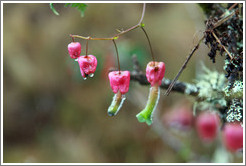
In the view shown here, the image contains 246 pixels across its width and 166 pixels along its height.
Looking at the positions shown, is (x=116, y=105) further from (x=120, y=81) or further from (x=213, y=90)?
(x=213, y=90)

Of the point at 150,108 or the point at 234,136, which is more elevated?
the point at 150,108

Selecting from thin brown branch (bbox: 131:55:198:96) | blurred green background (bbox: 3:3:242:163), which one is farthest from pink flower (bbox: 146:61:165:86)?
blurred green background (bbox: 3:3:242:163)

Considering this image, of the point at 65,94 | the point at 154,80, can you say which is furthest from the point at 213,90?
the point at 65,94

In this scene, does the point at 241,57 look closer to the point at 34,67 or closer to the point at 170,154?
the point at 170,154

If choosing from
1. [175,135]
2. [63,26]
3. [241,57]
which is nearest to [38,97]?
[63,26]

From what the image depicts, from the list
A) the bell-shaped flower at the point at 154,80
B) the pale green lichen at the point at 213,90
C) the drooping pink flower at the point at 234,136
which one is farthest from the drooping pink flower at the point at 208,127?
the bell-shaped flower at the point at 154,80

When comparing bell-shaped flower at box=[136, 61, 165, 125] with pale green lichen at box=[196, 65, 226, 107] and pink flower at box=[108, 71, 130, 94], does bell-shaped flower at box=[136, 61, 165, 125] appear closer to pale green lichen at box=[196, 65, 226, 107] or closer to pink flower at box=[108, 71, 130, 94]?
pink flower at box=[108, 71, 130, 94]

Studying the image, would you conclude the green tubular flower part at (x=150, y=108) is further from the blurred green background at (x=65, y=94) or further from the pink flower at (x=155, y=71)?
the blurred green background at (x=65, y=94)

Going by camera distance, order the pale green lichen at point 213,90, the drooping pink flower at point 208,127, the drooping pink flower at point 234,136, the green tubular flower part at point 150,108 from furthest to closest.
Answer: the drooping pink flower at point 208,127 → the drooping pink flower at point 234,136 → the pale green lichen at point 213,90 → the green tubular flower part at point 150,108
